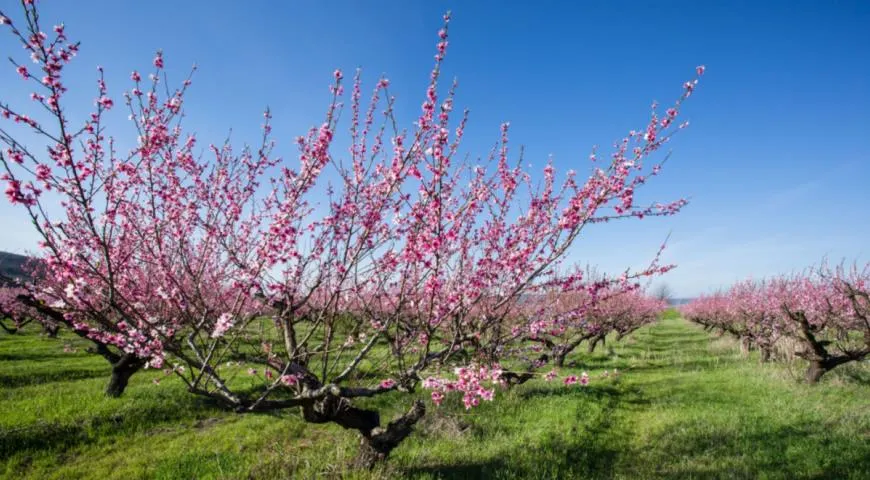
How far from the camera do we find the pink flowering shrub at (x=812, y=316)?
13375mm

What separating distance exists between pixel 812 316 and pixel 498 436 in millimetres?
21667

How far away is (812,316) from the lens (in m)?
21.8

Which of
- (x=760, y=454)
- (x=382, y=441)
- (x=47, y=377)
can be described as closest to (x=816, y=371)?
(x=760, y=454)

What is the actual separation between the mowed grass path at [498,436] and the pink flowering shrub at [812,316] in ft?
3.62

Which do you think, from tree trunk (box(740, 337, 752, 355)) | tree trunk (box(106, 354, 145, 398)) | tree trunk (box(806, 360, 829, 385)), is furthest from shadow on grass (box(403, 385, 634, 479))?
tree trunk (box(740, 337, 752, 355))

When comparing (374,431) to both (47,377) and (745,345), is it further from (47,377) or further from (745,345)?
(745,345)

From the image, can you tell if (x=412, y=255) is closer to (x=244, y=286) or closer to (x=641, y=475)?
(x=244, y=286)

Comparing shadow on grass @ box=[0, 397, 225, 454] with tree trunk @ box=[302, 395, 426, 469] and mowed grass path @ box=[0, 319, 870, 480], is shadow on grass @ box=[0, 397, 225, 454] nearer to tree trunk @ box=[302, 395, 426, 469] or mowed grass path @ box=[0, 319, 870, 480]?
mowed grass path @ box=[0, 319, 870, 480]

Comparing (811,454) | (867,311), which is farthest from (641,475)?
(867,311)

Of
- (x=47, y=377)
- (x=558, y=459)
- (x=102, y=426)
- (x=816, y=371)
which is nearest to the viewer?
(x=558, y=459)

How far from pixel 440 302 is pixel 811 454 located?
26.1 ft

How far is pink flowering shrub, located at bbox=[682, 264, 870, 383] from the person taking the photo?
13375mm

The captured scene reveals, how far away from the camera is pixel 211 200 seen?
6.62 meters

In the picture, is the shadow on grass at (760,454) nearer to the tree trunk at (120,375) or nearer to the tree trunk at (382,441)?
the tree trunk at (382,441)
